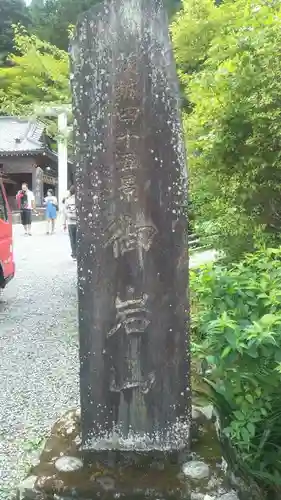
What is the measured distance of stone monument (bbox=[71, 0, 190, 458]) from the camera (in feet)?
7.38

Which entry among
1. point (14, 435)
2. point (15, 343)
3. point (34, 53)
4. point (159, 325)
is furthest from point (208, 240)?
point (34, 53)

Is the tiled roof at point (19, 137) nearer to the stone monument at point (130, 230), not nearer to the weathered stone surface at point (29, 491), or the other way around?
the stone monument at point (130, 230)

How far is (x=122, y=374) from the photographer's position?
232cm

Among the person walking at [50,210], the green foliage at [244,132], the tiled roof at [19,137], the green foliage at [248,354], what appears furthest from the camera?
the tiled roof at [19,137]

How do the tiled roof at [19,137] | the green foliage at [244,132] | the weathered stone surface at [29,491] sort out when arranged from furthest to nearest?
the tiled roof at [19,137]
the green foliage at [244,132]
the weathered stone surface at [29,491]

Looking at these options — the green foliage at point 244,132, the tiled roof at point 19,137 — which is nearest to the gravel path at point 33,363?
the green foliage at point 244,132

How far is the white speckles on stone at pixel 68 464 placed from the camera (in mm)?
2293

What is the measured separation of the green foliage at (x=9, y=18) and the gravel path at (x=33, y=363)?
2306 centimetres

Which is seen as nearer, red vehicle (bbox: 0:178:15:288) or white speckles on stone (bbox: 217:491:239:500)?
white speckles on stone (bbox: 217:491:239:500)

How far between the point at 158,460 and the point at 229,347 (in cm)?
90

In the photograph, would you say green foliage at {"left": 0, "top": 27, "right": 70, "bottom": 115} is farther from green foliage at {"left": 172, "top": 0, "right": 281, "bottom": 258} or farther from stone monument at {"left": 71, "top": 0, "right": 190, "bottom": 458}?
stone monument at {"left": 71, "top": 0, "right": 190, "bottom": 458}

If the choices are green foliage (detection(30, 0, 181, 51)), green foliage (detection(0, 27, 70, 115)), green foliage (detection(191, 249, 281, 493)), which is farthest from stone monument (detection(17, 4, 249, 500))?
green foliage (detection(30, 0, 181, 51))

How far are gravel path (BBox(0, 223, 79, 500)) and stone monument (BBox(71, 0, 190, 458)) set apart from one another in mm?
962

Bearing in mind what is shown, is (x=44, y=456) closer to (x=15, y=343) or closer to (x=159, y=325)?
(x=159, y=325)
